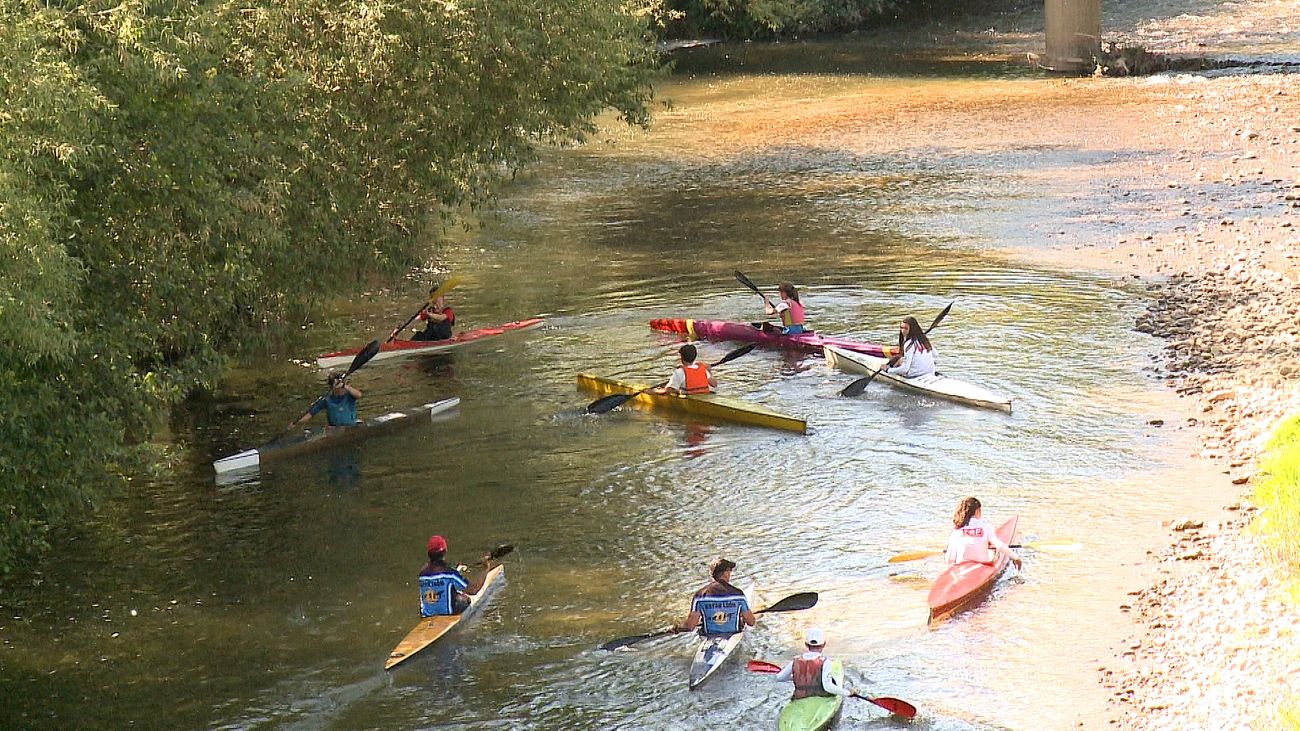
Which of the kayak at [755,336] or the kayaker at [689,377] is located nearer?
the kayaker at [689,377]

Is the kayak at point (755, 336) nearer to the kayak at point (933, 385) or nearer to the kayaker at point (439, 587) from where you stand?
the kayak at point (933, 385)

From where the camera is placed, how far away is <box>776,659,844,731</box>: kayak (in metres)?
11.4

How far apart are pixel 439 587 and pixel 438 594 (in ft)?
0.24

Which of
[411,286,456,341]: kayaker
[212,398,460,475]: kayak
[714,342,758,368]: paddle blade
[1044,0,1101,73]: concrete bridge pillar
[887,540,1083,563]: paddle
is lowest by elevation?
[887,540,1083,563]: paddle

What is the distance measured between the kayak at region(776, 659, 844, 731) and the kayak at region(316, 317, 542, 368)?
1217 cm

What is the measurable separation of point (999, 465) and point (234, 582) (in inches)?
332

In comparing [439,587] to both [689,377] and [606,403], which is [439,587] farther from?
[689,377]

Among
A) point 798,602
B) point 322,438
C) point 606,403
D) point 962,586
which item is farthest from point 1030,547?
point 322,438

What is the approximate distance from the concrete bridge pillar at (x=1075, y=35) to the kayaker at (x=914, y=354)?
105 feet

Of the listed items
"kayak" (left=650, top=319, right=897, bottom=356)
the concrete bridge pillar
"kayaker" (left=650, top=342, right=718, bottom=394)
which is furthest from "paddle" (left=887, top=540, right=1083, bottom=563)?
the concrete bridge pillar

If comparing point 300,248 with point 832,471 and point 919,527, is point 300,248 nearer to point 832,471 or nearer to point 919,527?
point 832,471

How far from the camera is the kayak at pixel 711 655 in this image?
41.3 ft

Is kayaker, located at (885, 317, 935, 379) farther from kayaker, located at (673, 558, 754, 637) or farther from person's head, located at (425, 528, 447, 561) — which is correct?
person's head, located at (425, 528, 447, 561)

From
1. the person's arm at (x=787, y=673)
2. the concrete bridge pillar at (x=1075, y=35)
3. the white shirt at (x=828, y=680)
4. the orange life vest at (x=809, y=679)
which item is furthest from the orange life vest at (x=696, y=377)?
the concrete bridge pillar at (x=1075, y=35)
